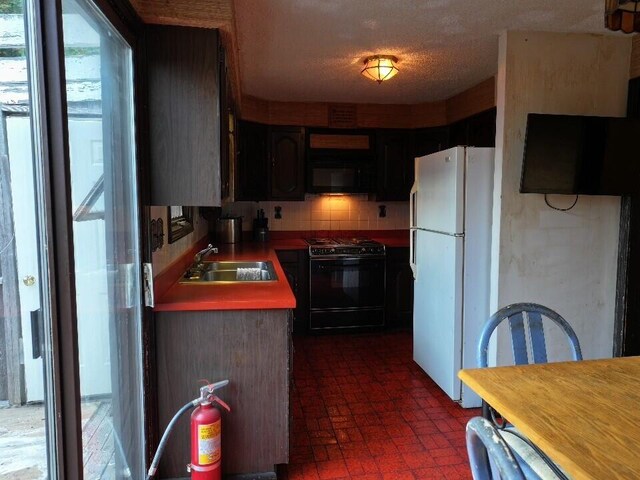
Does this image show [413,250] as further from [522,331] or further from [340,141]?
[522,331]

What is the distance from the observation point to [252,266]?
3256 mm

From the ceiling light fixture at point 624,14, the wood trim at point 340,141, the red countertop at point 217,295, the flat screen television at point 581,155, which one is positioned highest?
the wood trim at point 340,141

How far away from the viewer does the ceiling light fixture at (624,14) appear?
3.69 ft

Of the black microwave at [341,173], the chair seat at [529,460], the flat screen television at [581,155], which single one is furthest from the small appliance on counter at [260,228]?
the chair seat at [529,460]

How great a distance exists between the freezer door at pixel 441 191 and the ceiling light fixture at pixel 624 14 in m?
1.51

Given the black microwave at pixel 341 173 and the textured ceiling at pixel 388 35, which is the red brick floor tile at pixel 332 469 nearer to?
the textured ceiling at pixel 388 35

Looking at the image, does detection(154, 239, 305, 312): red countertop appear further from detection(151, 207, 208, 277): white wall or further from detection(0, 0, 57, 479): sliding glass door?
detection(0, 0, 57, 479): sliding glass door

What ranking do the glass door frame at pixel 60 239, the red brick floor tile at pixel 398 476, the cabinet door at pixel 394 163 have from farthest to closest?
the cabinet door at pixel 394 163 → the red brick floor tile at pixel 398 476 → the glass door frame at pixel 60 239

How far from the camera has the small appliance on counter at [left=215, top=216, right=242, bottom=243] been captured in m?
4.18

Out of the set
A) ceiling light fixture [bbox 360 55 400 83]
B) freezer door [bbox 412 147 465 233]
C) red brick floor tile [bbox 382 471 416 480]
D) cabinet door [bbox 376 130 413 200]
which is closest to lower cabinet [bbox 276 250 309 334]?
cabinet door [bbox 376 130 413 200]

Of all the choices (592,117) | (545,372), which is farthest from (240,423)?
(592,117)

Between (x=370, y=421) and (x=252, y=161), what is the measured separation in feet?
8.88

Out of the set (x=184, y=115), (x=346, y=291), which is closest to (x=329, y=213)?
(x=346, y=291)

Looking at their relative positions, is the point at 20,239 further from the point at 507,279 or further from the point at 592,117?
the point at 592,117
